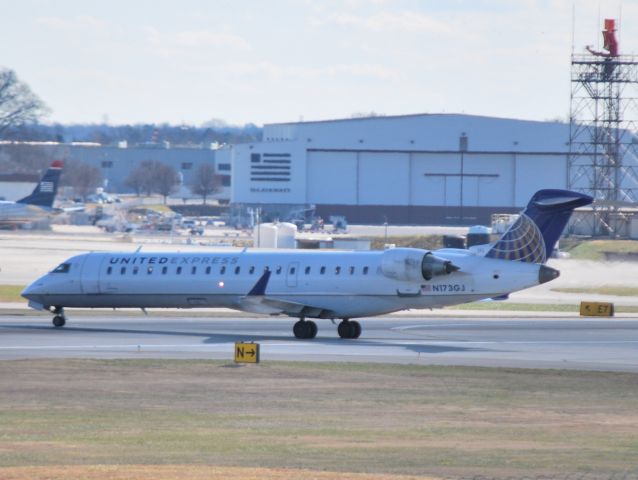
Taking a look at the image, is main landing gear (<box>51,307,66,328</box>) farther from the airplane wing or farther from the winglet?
the winglet

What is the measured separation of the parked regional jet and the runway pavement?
6894 centimetres

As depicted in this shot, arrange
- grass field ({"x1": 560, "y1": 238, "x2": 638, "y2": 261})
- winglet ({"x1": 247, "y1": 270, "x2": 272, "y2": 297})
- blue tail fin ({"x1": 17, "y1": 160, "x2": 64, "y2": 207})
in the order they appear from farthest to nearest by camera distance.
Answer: blue tail fin ({"x1": 17, "y1": 160, "x2": 64, "y2": 207}) < grass field ({"x1": 560, "y1": 238, "x2": 638, "y2": 261}) < winglet ({"x1": 247, "y1": 270, "x2": 272, "y2": 297})

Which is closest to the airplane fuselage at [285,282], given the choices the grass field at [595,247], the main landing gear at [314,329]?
the main landing gear at [314,329]

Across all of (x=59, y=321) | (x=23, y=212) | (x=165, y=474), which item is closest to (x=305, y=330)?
(x=59, y=321)

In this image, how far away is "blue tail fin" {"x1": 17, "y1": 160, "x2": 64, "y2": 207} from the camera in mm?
122062

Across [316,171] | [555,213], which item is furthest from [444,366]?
[316,171]

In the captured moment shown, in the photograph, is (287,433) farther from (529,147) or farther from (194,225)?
(529,147)

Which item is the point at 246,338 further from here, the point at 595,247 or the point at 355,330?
the point at 595,247

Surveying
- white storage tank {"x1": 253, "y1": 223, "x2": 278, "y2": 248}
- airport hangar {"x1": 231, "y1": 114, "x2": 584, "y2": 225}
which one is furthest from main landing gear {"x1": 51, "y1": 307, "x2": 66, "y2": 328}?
airport hangar {"x1": 231, "y1": 114, "x2": 584, "y2": 225}

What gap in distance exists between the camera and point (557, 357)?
3922cm

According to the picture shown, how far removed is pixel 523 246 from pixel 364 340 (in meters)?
6.24

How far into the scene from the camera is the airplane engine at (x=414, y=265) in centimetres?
4166

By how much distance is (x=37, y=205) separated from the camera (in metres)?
124

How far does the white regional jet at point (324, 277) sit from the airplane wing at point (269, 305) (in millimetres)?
32
